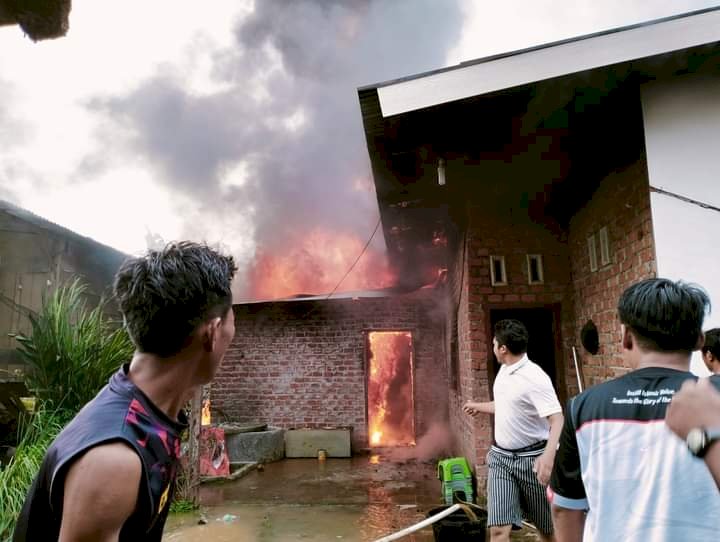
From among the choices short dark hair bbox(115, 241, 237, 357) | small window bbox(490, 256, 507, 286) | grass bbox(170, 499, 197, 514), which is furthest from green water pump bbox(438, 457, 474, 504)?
short dark hair bbox(115, 241, 237, 357)

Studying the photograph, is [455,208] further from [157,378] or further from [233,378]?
[233,378]

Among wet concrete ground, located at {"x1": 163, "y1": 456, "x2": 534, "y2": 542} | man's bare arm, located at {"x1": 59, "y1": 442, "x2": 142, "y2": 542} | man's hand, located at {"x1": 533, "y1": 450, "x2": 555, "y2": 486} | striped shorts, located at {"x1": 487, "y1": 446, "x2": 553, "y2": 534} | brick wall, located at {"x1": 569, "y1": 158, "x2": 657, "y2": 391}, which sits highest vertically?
brick wall, located at {"x1": 569, "y1": 158, "x2": 657, "y2": 391}

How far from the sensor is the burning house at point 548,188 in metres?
3.07

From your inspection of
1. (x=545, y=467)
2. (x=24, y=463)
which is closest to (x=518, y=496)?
(x=545, y=467)

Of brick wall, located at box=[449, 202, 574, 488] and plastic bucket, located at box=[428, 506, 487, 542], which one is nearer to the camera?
plastic bucket, located at box=[428, 506, 487, 542]

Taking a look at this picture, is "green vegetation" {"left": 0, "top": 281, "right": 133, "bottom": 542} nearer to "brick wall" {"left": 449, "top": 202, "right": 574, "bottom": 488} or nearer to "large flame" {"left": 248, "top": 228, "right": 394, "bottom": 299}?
"brick wall" {"left": 449, "top": 202, "right": 574, "bottom": 488}

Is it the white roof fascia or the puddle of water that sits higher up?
the white roof fascia

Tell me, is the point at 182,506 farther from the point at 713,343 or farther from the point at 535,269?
the point at 713,343

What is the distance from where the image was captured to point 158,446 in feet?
3.48

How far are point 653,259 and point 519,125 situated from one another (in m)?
1.49

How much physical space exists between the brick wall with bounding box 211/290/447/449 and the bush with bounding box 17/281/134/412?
17.9 feet

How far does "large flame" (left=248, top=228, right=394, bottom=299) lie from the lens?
12.7 metres

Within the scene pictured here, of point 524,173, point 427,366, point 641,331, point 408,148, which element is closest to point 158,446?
point 641,331

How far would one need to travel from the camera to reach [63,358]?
14.7ft
